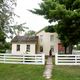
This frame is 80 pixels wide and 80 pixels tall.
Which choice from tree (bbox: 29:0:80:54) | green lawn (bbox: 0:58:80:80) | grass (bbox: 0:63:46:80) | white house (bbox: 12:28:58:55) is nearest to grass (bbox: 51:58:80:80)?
green lawn (bbox: 0:58:80:80)

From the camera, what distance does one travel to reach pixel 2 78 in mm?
5910

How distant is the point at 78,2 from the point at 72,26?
10.5 feet

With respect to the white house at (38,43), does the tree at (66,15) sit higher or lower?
higher

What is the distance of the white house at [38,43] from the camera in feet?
65.3

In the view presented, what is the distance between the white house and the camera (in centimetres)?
1991

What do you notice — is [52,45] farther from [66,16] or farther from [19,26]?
[19,26]

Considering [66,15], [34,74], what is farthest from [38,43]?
[34,74]

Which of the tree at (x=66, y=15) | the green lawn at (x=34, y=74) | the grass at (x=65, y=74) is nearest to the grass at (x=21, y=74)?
the green lawn at (x=34, y=74)

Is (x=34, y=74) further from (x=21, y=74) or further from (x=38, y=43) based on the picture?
(x=38, y=43)

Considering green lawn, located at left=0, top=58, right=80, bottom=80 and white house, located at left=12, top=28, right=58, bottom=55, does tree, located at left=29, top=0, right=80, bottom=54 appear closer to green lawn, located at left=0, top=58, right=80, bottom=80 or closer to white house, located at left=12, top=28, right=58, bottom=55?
green lawn, located at left=0, top=58, right=80, bottom=80

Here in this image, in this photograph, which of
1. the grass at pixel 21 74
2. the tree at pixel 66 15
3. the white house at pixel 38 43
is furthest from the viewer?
the white house at pixel 38 43

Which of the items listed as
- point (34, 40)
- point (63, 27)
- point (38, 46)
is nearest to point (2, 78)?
point (63, 27)

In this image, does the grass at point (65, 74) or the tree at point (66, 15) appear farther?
the tree at point (66, 15)

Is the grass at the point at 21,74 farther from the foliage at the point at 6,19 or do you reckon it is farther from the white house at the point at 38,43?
the white house at the point at 38,43
